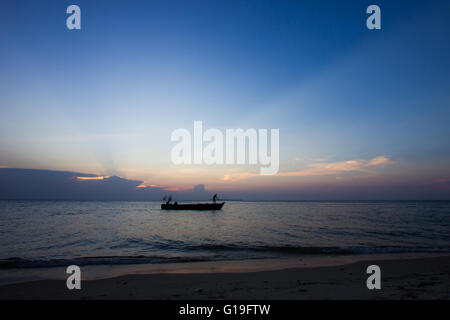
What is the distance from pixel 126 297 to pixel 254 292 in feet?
13.0

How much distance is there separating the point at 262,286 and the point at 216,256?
6.77 m

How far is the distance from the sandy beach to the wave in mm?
3632

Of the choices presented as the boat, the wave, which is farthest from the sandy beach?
the boat

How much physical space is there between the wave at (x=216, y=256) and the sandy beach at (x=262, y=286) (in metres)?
3.63

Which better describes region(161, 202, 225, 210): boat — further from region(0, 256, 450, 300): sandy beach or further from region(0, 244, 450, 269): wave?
region(0, 256, 450, 300): sandy beach

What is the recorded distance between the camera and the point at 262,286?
7.96m

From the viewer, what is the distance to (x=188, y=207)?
70.8 meters

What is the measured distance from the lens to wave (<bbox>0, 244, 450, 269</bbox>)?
41.0 ft

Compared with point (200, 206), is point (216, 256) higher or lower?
higher

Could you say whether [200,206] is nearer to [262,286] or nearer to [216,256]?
[216,256]

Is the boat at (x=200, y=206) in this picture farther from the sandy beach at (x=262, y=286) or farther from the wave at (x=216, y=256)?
the sandy beach at (x=262, y=286)

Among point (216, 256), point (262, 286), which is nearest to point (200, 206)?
point (216, 256)
